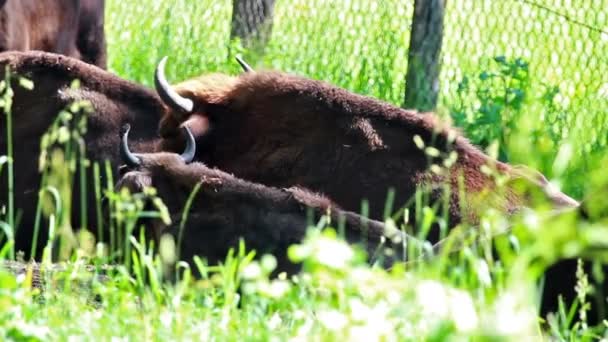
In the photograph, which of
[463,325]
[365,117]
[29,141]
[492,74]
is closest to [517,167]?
[365,117]

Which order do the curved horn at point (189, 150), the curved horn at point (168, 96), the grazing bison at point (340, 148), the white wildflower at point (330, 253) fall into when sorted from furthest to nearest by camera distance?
1. the curved horn at point (168, 96)
2. the curved horn at point (189, 150)
3. the grazing bison at point (340, 148)
4. the white wildflower at point (330, 253)

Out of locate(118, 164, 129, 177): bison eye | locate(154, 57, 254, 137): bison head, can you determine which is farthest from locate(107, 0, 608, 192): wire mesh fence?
locate(118, 164, 129, 177): bison eye

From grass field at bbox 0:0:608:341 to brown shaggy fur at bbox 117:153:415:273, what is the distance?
0.13 meters

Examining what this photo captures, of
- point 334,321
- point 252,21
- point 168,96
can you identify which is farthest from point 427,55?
point 334,321

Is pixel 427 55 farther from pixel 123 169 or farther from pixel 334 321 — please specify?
pixel 334 321

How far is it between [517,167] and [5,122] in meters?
2.67

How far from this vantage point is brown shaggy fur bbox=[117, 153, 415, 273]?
4961 mm

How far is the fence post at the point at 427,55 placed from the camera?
8.38m

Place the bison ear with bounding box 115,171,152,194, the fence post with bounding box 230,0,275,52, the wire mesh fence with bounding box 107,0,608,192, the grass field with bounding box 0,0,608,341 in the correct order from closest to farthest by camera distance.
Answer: the grass field with bounding box 0,0,608,341 < the bison ear with bounding box 115,171,152,194 < the wire mesh fence with bounding box 107,0,608,192 < the fence post with bounding box 230,0,275,52

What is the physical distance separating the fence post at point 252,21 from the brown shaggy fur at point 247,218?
13.9 feet

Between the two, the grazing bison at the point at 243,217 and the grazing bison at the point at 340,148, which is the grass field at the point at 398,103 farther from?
the grazing bison at the point at 340,148

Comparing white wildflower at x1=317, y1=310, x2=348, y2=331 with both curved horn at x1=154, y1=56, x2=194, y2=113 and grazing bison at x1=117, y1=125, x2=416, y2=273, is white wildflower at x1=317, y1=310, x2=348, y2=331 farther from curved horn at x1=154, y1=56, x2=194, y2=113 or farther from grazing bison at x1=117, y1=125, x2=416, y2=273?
curved horn at x1=154, y1=56, x2=194, y2=113

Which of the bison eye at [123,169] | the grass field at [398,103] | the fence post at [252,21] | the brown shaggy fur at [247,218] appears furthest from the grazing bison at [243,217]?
the fence post at [252,21]

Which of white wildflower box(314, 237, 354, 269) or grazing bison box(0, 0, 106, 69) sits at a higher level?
white wildflower box(314, 237, 354, 269)
